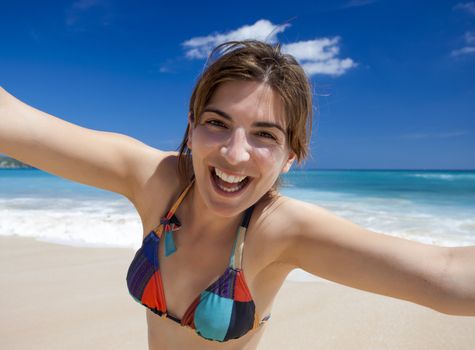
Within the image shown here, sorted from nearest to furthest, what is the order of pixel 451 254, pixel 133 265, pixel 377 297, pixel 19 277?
pixel 451 254 → pixel 133 265 → pixel 377 297 → pixel 19 277

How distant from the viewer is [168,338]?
1.94 metres

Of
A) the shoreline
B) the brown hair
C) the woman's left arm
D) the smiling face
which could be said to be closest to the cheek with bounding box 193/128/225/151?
the smiling face

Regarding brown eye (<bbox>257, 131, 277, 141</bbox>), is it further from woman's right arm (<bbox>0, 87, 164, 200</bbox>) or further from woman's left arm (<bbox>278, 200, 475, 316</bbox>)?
woman's right arm (<bbox>0, 87, 164, 200</bbox>)

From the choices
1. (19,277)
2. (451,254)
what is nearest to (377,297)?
(451,254)

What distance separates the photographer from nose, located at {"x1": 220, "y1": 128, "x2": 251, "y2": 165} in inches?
64.6

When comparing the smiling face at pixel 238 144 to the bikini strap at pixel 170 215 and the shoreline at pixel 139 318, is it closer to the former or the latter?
the bikini strap at pixel 170 215

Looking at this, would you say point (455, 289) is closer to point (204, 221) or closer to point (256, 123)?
point (256, 123)

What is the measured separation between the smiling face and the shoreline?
1855 millimetres

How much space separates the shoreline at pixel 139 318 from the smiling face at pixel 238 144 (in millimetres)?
1855

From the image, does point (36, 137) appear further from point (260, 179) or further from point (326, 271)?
point (326, 271)

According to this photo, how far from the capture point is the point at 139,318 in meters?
3.47

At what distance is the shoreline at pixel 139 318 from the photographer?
120 inches

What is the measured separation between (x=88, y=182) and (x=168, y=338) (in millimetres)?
894

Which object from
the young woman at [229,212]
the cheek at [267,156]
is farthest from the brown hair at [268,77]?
the cheek at [267,156]
